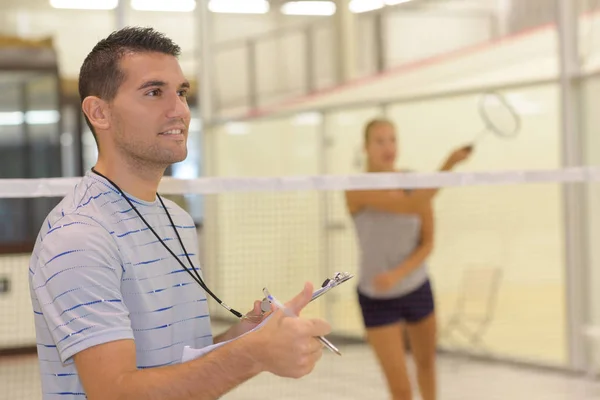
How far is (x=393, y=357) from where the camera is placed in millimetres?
4578

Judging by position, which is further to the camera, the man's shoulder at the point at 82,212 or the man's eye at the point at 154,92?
the man's eye at the point at 154,92

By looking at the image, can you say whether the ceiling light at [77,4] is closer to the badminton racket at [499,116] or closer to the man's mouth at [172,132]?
the badminton racket at [499,116]

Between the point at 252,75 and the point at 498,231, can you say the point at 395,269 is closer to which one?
the point at 498,231

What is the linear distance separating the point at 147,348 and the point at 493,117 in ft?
18.4

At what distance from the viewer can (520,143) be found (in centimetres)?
761

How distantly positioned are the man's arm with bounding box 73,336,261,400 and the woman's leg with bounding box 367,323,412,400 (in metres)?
3.00

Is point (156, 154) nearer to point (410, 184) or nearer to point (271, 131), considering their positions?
point (410, 184)

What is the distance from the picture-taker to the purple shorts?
4.62m

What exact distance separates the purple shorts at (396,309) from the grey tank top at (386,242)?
9cm

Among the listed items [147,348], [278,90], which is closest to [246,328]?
[147,348]

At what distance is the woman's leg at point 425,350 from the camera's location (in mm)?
4664

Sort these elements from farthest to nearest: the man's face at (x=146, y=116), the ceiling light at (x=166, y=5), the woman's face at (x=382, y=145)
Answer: the ceiling light at (x=166, y=5) → the woman's face at (x=382, y=145) → the man's face at (x=146, y=116)

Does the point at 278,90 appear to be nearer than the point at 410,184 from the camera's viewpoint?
No

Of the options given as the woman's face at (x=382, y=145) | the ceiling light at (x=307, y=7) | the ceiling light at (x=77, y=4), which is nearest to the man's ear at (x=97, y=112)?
the woman's face at (x=382, y=145)
